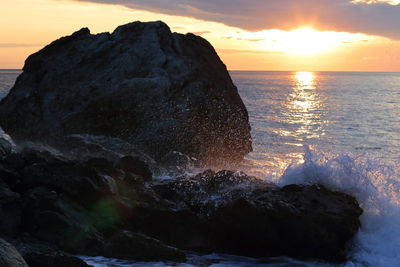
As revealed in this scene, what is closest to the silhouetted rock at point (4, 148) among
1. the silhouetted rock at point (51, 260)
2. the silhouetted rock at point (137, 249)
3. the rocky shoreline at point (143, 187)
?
the rocky shoreline at point (143, 187)

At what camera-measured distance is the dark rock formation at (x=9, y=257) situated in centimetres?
599

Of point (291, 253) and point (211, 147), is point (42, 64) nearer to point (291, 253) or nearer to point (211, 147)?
point (211, 147)

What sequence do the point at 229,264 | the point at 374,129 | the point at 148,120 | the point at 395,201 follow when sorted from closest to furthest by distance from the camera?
the point at 229,264 < the point at 395,201 < the point at 148,120 < the point at 374,129

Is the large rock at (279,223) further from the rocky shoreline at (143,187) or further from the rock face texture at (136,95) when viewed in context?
the rock face texture at (136,95)

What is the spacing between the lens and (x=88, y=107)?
1819 centimetres

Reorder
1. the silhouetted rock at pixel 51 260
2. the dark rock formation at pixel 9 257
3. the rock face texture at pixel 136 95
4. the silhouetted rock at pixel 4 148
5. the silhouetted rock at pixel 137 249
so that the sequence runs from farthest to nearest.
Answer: the rock face texture at pixel 136 95 < the silhouetted rock at pixel 4 148 < the silhouetted rock at pixel 137 249 < the silhouetted rock at pixel 51 260 < the dark rock formation at pixel 9 257

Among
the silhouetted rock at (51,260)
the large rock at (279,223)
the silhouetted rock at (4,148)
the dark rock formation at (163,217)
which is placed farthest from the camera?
the silhouetted rock at (4,148)

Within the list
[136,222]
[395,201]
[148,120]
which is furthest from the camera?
[148,120]

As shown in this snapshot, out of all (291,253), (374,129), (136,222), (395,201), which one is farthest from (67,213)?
(374,129)

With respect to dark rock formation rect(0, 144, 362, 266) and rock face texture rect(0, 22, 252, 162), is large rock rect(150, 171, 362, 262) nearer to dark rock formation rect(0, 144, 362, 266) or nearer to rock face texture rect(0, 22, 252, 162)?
dark rock formation rect(0, 144, 362, 266)

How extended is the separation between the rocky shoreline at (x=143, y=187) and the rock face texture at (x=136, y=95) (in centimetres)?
5

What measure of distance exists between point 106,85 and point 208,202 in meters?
9.35

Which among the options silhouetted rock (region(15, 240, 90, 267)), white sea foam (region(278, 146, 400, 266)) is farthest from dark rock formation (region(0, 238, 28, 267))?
white sea foam (region(278, 146, 400, 266))

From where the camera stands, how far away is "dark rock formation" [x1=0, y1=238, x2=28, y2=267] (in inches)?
236
